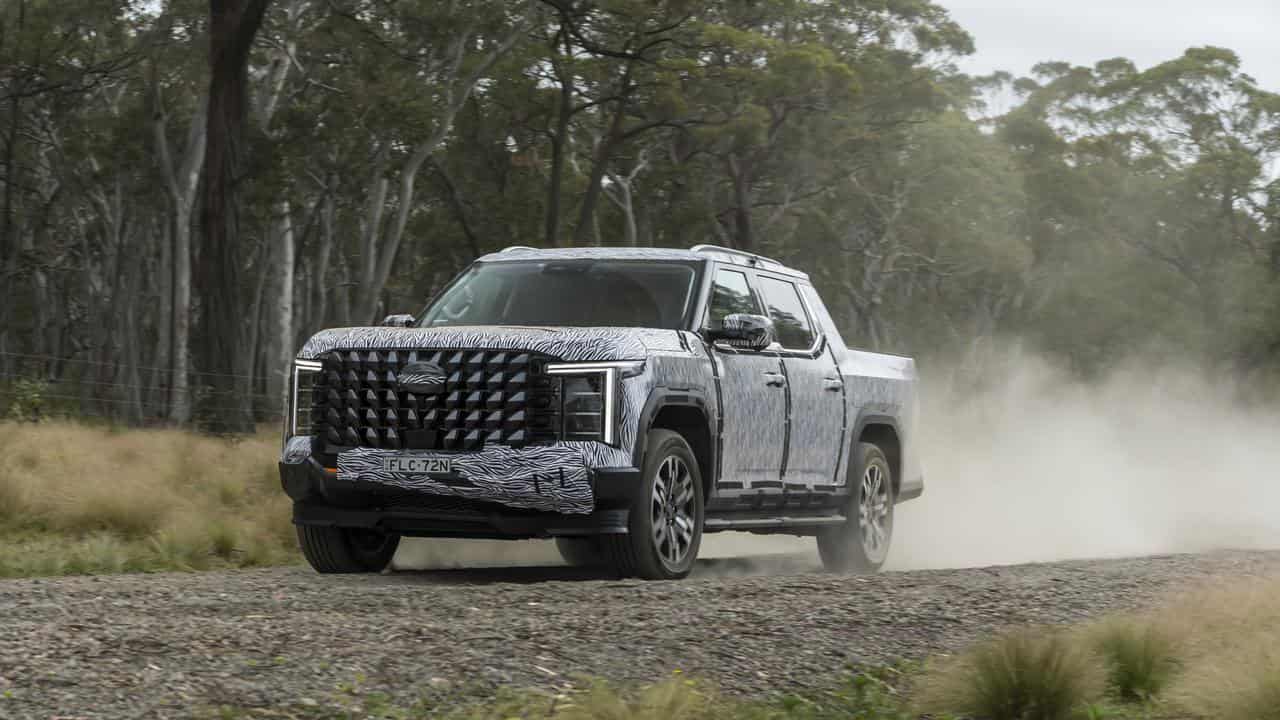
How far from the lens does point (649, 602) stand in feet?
23.9

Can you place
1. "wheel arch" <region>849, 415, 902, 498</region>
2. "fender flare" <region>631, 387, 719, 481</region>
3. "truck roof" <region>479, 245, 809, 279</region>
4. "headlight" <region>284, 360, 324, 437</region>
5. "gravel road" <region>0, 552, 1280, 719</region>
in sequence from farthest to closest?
"wheel arch" <region>849, 415, 902, 498</region> → "truck roof" <region>479, 245, 809, 279</region> → "headlight" <region>284, 360, 324, 437</region> → "fender flare" <region>631, 387, 719, 481</region> → "gravel road" <region>0, 552, 1280, 719</region>

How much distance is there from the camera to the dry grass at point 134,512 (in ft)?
34.5

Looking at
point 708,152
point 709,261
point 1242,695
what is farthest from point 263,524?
point 708,152

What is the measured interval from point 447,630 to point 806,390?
4.59m

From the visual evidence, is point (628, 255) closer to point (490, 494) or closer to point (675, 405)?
point (675, 405)

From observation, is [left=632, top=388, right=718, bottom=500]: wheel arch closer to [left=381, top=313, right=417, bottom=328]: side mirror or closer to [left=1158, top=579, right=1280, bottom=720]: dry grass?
[left=381, top=313, right=417, bottom=328]: side mirror

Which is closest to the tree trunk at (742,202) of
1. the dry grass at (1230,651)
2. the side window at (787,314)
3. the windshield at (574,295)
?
the side window at (787,314)

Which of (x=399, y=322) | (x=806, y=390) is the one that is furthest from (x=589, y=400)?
(x=806, y=390)

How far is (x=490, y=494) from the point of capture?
825 cm

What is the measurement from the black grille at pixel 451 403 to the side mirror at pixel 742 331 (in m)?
1.31

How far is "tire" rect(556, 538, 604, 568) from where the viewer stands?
420 inches

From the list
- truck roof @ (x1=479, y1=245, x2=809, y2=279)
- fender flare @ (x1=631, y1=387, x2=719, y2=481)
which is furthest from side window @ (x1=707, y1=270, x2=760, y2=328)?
fender flare @ (x1=631, y1=387, x2=719, y2=481)

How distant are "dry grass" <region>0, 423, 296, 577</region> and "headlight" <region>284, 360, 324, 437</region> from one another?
1939 millimetres

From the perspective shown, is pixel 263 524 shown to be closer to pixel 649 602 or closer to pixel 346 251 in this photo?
pixel 649 602
